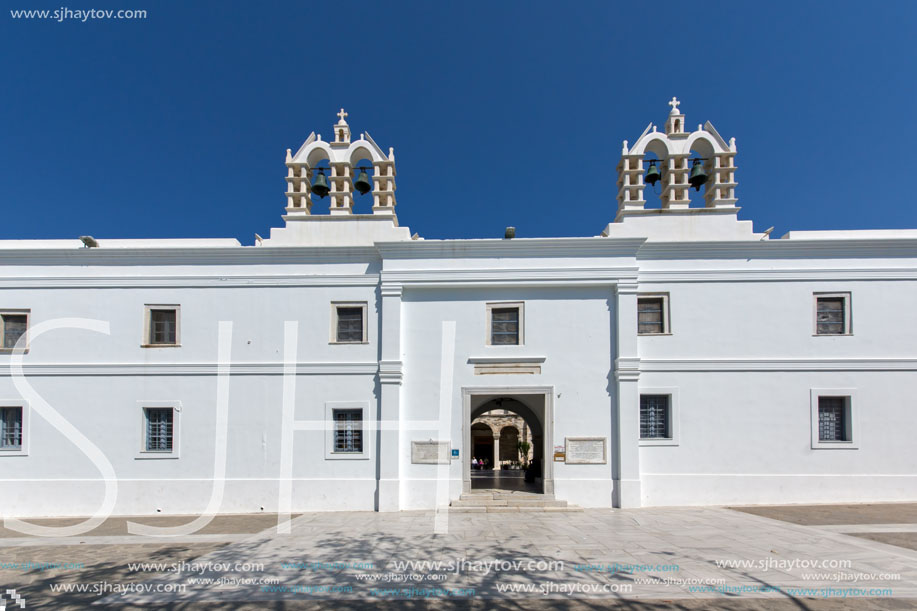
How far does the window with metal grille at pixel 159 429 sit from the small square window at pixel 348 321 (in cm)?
486

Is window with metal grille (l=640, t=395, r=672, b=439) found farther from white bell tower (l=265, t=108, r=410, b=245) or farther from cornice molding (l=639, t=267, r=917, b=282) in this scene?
white bell tower (l=265, t=108, r=410, b=245)

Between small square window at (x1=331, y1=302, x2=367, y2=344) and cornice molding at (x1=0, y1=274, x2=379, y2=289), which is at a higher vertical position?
cornice molding at (x1=0, y1=274, x2=379, y2=289)

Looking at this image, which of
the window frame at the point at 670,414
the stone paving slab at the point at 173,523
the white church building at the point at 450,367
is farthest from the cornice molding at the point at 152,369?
the window frame at the point at 670,414

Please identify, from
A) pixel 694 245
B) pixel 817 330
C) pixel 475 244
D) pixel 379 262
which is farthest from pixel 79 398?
pixel 817 330

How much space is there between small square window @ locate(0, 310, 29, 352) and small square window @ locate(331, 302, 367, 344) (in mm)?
8325

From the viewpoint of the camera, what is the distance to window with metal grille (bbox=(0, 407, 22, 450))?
13.9 m

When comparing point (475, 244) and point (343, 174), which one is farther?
point (343, 174)

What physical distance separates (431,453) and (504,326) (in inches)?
149

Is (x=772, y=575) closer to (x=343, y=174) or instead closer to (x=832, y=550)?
(x=832, y=550)

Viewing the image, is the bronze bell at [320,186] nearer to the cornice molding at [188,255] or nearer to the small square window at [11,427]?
the cornice molding at [188,255]

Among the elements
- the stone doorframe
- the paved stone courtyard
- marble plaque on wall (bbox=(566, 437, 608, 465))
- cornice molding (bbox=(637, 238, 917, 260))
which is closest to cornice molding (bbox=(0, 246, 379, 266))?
the stone doorframe

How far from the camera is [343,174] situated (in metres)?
15.4

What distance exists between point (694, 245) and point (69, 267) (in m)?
17.0

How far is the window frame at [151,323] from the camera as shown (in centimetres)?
1420
